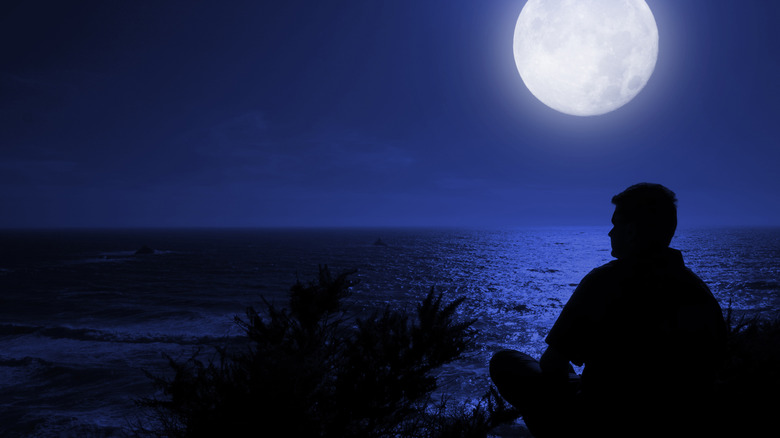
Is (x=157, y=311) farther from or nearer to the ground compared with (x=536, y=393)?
nearer to the ground

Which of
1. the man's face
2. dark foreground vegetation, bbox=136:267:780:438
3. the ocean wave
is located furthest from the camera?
the ocean wave

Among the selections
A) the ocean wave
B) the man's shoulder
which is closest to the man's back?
the man's shoulder

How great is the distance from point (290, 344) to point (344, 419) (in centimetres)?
330

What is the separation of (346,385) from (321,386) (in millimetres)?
1476

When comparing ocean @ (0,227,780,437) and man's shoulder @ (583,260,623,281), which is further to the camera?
ocean @ (0,227,780,437)

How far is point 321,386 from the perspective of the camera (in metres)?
6.49

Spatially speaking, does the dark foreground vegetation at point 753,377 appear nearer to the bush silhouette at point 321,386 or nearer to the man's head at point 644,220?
the bush silhouette at point 321,386

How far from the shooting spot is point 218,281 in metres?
48.8

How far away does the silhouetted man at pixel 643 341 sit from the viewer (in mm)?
1857

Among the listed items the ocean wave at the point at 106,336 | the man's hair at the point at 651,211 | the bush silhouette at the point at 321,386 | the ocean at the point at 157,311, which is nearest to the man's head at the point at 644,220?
the man's hair at the point at 651,211

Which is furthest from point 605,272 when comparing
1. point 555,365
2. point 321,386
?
point 321,386

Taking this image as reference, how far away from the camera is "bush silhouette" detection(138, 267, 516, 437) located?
5.71 metres

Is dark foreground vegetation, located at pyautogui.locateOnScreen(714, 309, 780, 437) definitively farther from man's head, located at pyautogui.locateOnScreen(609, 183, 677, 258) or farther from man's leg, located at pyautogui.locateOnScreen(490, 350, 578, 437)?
man's head, located at pyautogui.locateOnScreen(609, 183, 677, 258)

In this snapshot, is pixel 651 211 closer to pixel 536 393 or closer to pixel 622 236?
pixel 622 236
